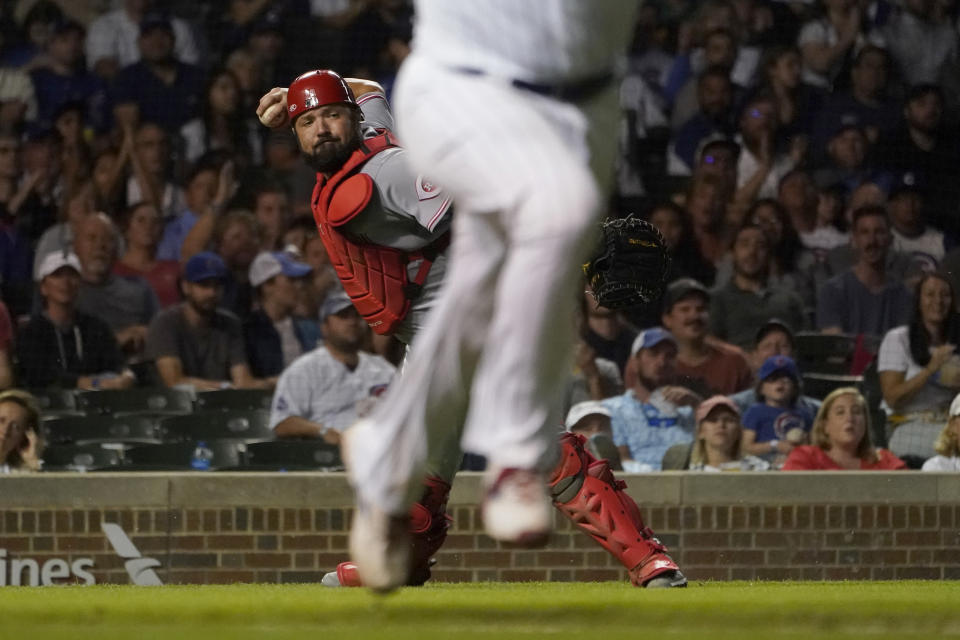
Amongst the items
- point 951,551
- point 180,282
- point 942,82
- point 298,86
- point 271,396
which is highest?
point 942,82

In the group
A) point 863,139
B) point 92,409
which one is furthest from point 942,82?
point 92,409

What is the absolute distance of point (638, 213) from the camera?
1057cm

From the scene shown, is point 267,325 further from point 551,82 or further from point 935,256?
point 551,82

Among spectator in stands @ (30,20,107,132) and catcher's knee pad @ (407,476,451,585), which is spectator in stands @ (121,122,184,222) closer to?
spectator in stands @ (30,20,107,132)

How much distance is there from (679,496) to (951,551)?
1.24 metres

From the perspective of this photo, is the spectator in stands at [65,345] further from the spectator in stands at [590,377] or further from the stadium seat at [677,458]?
the stadium seat at [677,458]

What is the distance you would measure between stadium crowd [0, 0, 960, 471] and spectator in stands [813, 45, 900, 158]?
0.02m

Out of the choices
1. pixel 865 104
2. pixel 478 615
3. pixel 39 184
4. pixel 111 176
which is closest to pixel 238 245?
pixel 111 176

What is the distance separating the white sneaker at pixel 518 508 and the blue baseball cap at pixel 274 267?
6388mm

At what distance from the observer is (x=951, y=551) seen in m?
7.31

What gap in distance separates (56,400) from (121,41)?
3.45 m

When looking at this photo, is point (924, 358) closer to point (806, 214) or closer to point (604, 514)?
point (806, 214)

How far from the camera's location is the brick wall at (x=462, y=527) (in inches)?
286

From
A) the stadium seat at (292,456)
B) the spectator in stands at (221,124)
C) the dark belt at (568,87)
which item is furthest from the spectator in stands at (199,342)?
the dark belt at (568,87)
